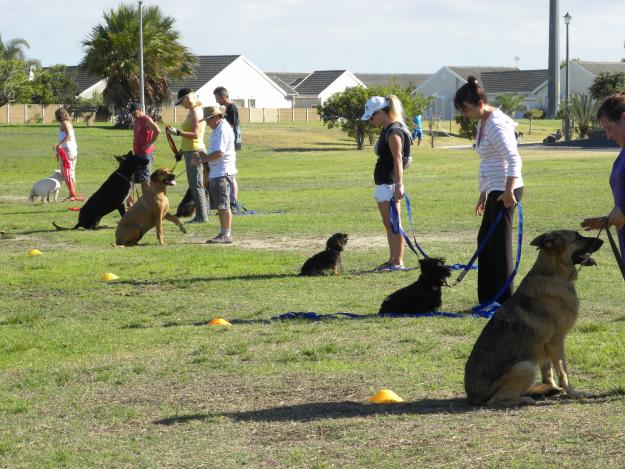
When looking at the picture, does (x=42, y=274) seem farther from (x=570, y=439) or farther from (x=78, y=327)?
(x=570, y=439)

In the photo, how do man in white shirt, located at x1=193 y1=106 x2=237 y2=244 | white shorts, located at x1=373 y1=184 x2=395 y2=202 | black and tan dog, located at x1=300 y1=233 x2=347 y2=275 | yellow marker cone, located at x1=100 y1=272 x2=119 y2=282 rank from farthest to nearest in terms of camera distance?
1. man in white shirt, located at x1=193 y1=106 x2=237 y2=244
2. yellow marker cone, located at x1=100 y1=272 x2=119 y2=282
3. black and tan dog, located at x1=300 y1=233 x2=347 y2=275
4. white shorts, located at x1=373 y1=184 x2=395 y2=202

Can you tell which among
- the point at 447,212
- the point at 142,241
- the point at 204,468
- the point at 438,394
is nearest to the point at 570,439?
the point at 438,394

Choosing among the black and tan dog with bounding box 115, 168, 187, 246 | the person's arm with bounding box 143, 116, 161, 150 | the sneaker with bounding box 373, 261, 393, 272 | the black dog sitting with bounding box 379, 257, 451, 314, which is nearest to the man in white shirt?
the black and tan dog with bounding box 115, 168, 187, 246

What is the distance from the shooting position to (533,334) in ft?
20.6

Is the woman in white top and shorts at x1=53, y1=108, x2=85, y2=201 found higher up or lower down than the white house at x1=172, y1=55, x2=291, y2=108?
lower down

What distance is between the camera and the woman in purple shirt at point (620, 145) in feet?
21.0

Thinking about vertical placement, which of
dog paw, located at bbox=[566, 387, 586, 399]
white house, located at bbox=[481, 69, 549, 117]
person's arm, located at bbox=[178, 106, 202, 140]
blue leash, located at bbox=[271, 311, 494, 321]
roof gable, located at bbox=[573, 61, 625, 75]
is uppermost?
roof gable, located at bbox=[573, 61, 625, 75]

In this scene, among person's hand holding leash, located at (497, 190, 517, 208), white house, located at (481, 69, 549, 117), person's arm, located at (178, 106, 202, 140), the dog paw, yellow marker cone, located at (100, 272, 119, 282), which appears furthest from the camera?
white house, located at (481, 69, 549, 117)

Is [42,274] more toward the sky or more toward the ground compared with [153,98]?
more toward the ground

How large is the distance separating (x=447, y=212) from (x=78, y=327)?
35.6 feet

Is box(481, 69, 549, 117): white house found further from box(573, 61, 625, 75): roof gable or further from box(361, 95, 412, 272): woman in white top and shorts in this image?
box(361, 95, 412, 272): woman in white top and shorts

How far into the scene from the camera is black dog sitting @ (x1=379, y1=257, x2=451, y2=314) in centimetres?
A: 943

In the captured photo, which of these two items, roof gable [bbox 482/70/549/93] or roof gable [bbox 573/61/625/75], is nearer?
roof gable [bbox 573/61/625/75]

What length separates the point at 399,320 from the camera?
30.3ft
